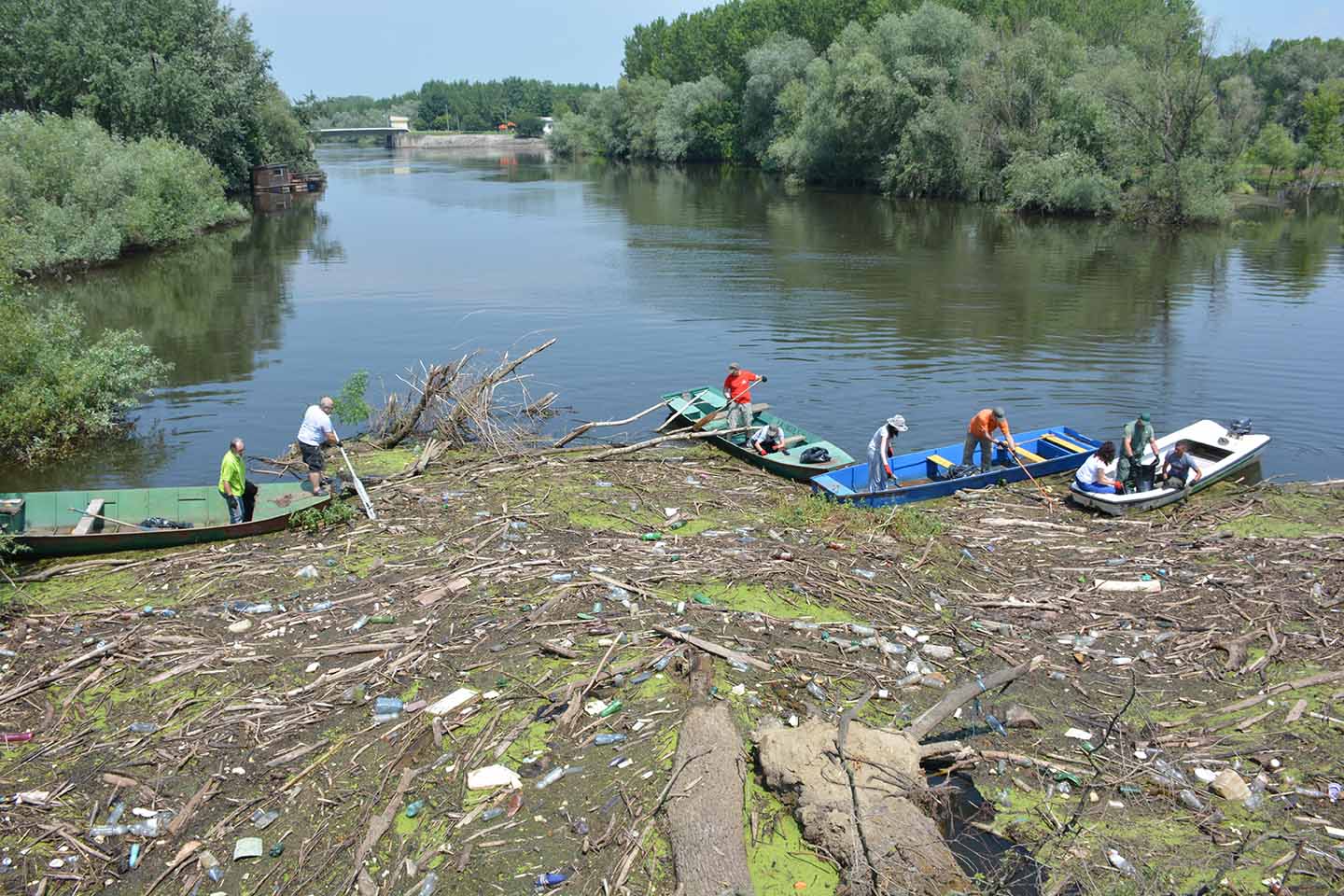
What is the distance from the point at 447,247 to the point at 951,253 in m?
26.0

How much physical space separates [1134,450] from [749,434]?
744cm

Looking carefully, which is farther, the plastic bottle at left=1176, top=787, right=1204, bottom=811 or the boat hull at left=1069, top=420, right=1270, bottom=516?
the boat hull at left=1069, top=420, right=1270, bottom=516

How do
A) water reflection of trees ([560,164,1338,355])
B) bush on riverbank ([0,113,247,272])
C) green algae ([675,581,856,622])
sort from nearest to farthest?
green algae ([675,581,856,622]), water reflection of trees ([560,164,1338,355]), bush on riverbank ([0,113,247,272])

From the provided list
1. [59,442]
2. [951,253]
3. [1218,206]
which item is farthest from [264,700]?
[1218,206]

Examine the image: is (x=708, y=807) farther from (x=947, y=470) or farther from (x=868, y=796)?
(x=947, y=470)

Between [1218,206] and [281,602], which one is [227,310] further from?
[1218,206]

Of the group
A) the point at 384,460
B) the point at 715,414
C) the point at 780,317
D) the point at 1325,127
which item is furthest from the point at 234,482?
the point at 1325,127

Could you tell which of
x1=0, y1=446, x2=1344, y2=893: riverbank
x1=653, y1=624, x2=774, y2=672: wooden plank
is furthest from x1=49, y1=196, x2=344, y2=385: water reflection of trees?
x1=653, y1=624, x2=774, y2=672: wooden plank

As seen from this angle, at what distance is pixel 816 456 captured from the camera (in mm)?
19031

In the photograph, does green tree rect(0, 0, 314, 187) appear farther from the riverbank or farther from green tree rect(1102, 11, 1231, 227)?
green tree rect(1102, 11, 1231, 227)

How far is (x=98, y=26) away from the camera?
55219 mm

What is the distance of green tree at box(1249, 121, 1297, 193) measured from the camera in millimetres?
69312

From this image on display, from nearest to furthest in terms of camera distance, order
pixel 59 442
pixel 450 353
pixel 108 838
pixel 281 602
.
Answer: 1. pixel 108 838
2. pixel 281 602
3. pixel 59 442
4. pixel 450 353

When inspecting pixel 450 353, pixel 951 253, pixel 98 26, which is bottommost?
pixel 450 353
